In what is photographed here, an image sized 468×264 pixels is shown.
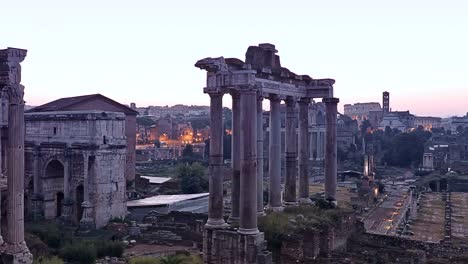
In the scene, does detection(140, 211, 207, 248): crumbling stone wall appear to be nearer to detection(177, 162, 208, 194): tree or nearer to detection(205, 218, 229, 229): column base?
detection(205, 218, 229, 229): column base

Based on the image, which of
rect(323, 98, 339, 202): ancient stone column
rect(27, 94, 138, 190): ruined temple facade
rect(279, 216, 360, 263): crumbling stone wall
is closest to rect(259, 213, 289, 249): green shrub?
rect(279, 216, 360, 263): crumbling stone wall

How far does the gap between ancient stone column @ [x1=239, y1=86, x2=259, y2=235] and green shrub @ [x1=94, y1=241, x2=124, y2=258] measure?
11695mm

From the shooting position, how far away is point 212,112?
1967cm

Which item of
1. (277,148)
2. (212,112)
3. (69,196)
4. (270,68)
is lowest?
(69,196)

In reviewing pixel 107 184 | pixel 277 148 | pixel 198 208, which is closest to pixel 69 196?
pixel 107 184

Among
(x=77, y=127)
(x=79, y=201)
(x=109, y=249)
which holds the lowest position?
(x=109, y=249)

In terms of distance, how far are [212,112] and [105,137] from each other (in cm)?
2058

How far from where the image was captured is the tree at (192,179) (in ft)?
183

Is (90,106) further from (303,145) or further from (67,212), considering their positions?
(303,145)

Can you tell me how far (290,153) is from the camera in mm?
23906

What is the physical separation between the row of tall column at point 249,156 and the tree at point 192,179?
32273 mm

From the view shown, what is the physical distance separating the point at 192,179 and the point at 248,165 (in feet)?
126

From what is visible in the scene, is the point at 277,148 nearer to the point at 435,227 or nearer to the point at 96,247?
the point at 96,247

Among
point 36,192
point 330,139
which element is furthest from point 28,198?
point 330,139
